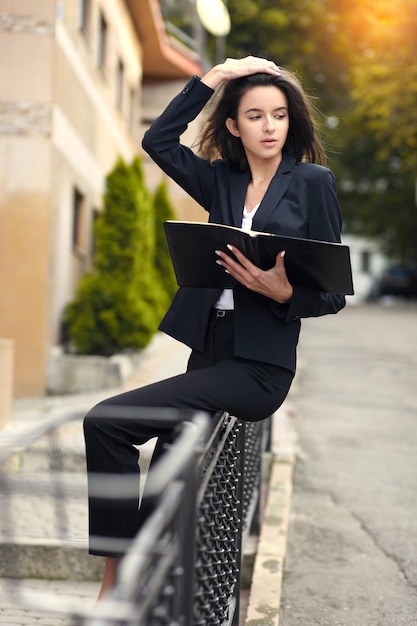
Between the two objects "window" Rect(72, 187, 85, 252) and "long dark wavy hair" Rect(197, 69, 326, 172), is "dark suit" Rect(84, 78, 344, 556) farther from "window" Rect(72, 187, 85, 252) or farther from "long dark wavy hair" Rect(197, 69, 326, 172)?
"window" Rect(72, 187, 85, 252)

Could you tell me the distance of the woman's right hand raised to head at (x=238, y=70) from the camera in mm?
3277

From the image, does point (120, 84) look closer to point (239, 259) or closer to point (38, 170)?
point (38, 170)

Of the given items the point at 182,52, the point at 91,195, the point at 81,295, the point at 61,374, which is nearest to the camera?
the point at 61,374

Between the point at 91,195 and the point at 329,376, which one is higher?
the point at 91,195

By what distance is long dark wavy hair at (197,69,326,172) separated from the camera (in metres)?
3.29

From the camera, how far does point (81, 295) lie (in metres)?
11.8

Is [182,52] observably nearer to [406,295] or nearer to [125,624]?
[125,624]

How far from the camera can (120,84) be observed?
17406 millimetres

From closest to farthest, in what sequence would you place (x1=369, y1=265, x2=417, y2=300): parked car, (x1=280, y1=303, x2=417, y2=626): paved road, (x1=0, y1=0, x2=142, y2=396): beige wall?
1. (x1=280, y1=303, x2=417, y2=626): paved road
2. (x1=0, y1=0, x2=142, y2=396): beige wall
3. (x1=369, y1=265, x2=417, y2=300): parked car

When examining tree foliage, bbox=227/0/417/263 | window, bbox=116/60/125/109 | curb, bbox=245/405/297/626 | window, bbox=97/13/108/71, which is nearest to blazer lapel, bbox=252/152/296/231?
curb, bbox=245/405/297/626


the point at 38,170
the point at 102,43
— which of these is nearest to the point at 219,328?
the point at 38,170

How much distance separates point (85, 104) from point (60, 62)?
6.03 ft

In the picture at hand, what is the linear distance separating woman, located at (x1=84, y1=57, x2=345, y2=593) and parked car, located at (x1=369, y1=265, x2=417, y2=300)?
41187mm

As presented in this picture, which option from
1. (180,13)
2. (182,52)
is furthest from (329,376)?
(180,13)
